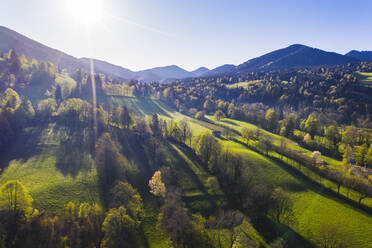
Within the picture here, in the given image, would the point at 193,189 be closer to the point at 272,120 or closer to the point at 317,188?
the point at 317,188

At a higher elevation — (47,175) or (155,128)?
(155,128)

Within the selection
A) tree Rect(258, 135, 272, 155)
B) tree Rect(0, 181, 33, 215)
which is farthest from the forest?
tree Rect(258, 135, 272, 155)

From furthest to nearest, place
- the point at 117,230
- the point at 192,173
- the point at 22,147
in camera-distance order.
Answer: the point at 22,147
the point at 192,173
the point at 117,230

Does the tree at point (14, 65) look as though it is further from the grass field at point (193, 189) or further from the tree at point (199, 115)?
the tree at point (199, 115)

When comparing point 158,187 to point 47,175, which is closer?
point 158,187

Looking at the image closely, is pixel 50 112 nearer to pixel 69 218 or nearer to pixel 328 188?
pixel 69 218

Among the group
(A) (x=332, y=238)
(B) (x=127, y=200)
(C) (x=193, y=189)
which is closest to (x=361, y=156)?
(A) (x=332, y=238)

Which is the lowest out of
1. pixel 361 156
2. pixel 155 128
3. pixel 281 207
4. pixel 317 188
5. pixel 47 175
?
pixel 317 188
